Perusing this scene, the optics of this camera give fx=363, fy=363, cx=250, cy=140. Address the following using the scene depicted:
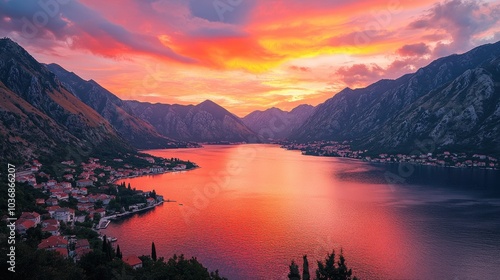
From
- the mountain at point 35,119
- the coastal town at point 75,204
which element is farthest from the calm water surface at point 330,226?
the mountain at point 35,119

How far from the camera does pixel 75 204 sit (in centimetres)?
8831

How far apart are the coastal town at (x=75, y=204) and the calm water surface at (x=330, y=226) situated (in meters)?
5.72

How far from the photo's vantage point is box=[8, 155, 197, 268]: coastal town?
5853 cm

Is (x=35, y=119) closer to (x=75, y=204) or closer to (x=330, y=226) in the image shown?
(x=75, y=204)

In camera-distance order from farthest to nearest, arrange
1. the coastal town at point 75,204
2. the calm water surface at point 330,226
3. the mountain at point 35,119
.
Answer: the mountain at point 35,119 < the calm water surface at point 330,226 < the coastal town at point 75,204

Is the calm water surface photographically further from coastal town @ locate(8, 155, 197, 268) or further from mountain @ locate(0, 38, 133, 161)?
mountain @ locate(0, 38, 133, 161)

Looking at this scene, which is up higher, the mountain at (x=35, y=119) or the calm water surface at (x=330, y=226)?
the mountain at (x=35, y=119)

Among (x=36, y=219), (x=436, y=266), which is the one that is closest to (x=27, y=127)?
(x=36, y=219)

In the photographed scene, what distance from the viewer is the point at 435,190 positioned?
122 meters

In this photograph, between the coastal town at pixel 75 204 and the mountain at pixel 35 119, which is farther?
the mountain at pixel 35 119

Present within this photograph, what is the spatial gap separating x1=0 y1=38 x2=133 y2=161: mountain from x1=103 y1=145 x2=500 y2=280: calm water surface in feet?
123

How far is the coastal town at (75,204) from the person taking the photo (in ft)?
192

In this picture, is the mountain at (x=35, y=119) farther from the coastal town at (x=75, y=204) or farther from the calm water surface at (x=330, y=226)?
the calm water surface at (x=330, y=226)

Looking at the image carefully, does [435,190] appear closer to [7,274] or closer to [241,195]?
[241,195]
